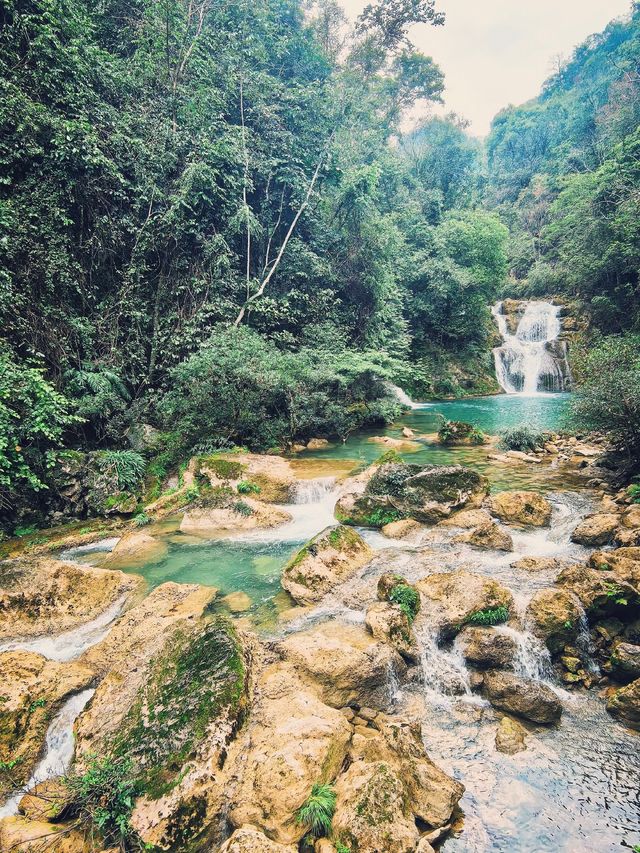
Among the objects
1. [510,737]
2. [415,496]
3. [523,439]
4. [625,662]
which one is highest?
[523,439]

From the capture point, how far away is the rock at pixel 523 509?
7.69 meters

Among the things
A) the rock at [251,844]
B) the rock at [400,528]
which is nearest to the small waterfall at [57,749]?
the rock at [251,844]

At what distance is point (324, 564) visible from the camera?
6.52 metres

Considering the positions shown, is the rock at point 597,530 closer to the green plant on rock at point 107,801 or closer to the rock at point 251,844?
the rock at point 251,844

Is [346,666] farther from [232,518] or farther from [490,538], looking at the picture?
[232,518]

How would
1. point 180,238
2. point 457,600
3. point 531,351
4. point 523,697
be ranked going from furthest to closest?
point 531,351 → point 180,238 → point 457,600 → point 523,697

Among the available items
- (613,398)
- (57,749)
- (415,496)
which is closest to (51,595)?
(57,749)

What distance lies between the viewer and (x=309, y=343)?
1647cm

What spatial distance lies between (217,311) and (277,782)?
1362 cm

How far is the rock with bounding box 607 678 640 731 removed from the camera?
13.0 ft

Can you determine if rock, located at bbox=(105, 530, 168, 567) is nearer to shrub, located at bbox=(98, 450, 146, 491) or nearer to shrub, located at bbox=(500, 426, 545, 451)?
shrub, located at bbox=(98, 450, 146, 491)

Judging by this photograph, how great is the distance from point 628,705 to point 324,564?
158 inches

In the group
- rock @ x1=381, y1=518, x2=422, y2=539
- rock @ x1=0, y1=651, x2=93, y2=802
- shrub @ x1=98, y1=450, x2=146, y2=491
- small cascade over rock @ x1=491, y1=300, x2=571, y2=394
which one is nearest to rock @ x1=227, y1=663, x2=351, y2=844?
rock @ x1=0, y1=651, x2=93, y2=802

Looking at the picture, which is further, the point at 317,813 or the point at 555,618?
the point at 555,618
